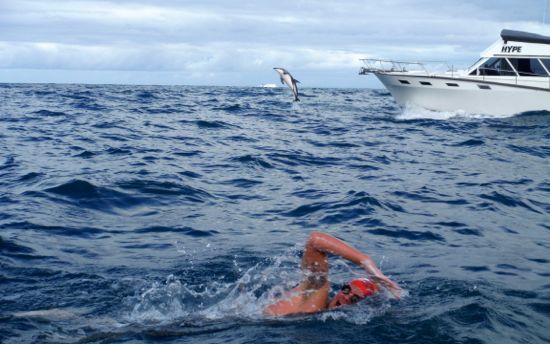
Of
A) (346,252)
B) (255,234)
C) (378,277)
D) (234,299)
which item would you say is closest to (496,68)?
(255,234)

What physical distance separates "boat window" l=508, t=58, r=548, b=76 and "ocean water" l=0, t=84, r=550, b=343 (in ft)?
24.1

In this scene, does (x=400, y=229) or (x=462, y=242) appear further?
(x=400, y=229)

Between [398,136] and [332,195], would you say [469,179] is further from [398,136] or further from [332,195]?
[398,136]

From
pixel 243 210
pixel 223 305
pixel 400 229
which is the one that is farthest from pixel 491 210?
pixel 223 305

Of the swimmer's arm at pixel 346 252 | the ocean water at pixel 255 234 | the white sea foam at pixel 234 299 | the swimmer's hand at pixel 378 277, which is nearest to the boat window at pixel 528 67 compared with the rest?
the ocean water at pixel 255 234

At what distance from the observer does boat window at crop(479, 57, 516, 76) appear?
23.5 meters

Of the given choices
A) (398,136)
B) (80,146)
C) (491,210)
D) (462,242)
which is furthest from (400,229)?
(398,136)

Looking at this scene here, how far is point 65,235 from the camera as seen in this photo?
8117 mm

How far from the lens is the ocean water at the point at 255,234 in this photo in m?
5.36

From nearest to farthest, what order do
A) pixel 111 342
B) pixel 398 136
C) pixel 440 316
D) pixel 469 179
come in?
1. pixel 111 342
2. pixel 440 316
3. pixel 469 179
4. pixel 398 136

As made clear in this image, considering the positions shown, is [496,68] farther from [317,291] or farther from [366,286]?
[317,291]

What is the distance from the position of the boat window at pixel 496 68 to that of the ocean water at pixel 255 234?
7133 mm

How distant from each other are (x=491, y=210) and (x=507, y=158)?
598 cm

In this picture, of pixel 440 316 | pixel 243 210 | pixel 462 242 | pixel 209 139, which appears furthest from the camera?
pixel 209 139
